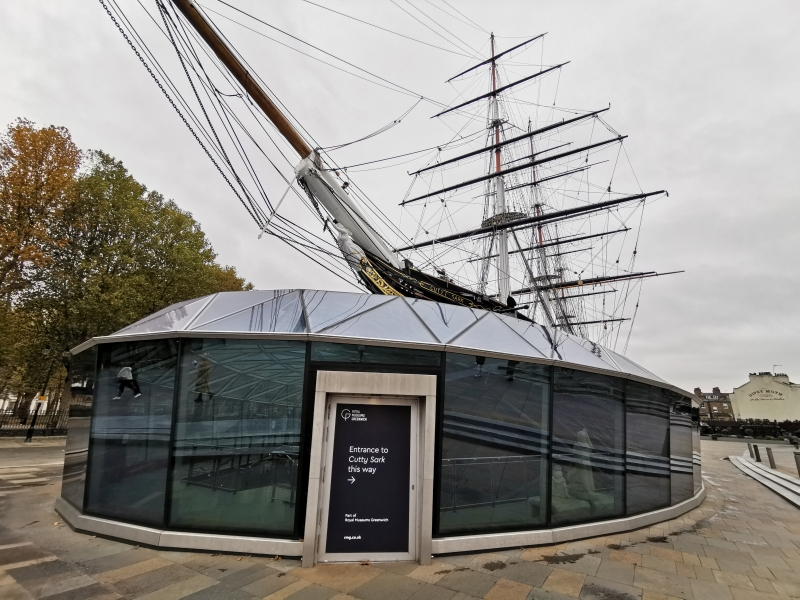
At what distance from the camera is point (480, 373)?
22.2ft

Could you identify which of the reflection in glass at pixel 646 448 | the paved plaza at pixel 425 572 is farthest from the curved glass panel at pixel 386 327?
the reflection in glass at pixel 646 448

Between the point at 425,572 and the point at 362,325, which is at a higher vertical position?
the point at 362,325

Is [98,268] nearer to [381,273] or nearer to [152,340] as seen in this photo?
[381,273]

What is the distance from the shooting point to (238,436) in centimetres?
634

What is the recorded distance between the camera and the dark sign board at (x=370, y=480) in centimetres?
563

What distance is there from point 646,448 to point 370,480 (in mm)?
6175

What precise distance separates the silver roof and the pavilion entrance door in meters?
1.04

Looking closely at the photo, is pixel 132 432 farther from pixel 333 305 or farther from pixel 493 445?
pixel 493 445

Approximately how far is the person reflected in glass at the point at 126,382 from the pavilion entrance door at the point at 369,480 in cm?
357

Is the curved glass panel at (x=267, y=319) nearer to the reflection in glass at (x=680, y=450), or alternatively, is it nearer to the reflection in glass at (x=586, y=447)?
the reflection in glass at (x=586, y=447)

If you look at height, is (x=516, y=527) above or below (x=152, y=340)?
below

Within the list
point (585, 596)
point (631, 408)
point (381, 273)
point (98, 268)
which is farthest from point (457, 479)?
→ point (98, 268)

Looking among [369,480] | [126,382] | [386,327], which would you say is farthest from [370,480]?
[126,382]

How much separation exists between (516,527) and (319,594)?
3.29 meters
